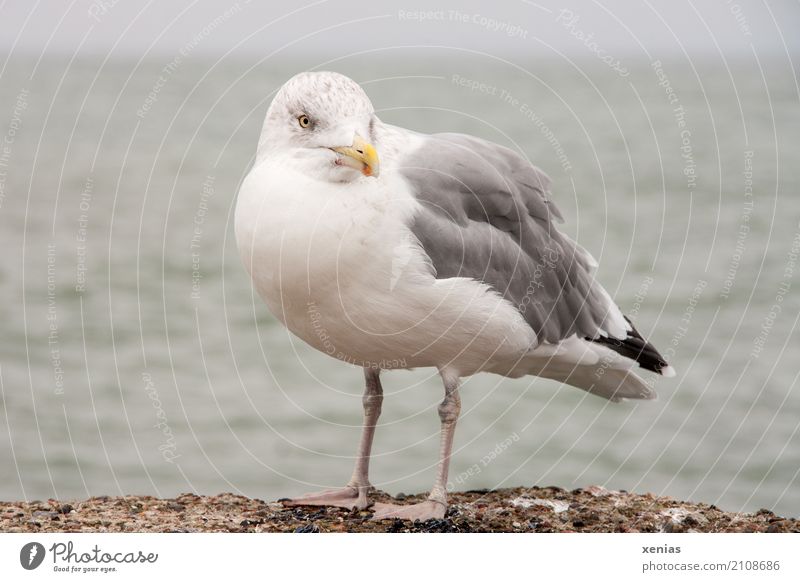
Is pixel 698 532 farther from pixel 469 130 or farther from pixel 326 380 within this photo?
pixel 469 130

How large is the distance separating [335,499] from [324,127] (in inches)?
63.7

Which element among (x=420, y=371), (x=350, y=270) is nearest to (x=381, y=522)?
(x=350, y=270)

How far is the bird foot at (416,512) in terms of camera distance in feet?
15.0

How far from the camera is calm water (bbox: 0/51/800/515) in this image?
9023 millimetres

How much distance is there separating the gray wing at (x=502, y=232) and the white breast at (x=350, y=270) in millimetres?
117

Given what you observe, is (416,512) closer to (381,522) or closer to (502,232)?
(381,522)

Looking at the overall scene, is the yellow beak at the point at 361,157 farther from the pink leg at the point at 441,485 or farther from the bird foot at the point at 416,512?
the bird foot at the point at 416,512

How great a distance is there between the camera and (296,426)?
33.3 feet

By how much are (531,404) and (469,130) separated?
9.60 feet

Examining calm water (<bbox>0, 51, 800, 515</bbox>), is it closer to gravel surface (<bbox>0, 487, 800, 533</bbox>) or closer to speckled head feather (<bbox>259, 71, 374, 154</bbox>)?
speckled head feather (<bbox>259, 71, 374, 154</bbox>)
